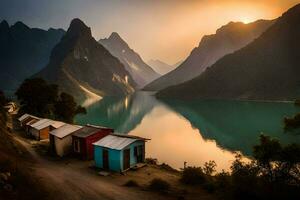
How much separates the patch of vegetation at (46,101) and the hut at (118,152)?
36116 mm

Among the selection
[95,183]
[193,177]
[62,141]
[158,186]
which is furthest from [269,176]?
[62,141]

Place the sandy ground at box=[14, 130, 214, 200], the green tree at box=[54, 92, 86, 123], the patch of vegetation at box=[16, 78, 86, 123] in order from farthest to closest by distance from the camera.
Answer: the patch of vegetation at box=[16, 78, 86, 123] < the green tree at box=[54, 92, 86, 123] < the sandy ground at box=[14, 130, 214, 200]

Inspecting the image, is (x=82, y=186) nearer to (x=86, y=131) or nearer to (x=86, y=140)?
(x=86, y=140)

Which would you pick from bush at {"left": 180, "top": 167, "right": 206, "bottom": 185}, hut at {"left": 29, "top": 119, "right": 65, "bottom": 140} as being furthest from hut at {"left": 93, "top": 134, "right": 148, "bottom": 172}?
hut at {"left": 29, "top": 119, "right": 65, "bottom": 140}

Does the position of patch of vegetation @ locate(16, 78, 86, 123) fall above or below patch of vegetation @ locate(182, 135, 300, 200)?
above

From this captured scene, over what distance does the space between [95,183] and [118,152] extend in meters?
5.27

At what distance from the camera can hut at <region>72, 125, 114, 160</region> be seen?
38.5 m

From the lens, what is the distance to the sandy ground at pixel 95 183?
23.7 meters

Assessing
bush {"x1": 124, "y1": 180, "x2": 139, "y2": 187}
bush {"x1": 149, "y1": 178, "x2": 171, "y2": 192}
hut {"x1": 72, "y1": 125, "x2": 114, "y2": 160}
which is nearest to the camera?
bush {"x1": 149, "y1": 178, "x2": 171, "y2": 192}

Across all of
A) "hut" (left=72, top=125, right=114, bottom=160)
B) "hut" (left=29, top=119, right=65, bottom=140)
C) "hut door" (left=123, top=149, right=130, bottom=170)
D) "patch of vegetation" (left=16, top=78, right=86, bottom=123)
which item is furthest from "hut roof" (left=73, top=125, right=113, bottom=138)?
"patch of vegetation" (left=16, top=78, right=86, bottom=123)

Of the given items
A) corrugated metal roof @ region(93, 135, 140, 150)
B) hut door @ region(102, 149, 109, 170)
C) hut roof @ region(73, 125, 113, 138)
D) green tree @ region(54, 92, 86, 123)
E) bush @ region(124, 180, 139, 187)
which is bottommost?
bush @ region(124, 180, 139, 187)

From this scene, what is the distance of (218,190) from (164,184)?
185 inches

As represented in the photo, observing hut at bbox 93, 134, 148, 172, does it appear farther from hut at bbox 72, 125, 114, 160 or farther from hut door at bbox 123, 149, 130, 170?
hut at bbox 72, 125, 114, 160

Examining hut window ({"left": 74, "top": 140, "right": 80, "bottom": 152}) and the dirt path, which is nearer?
the dirt path
